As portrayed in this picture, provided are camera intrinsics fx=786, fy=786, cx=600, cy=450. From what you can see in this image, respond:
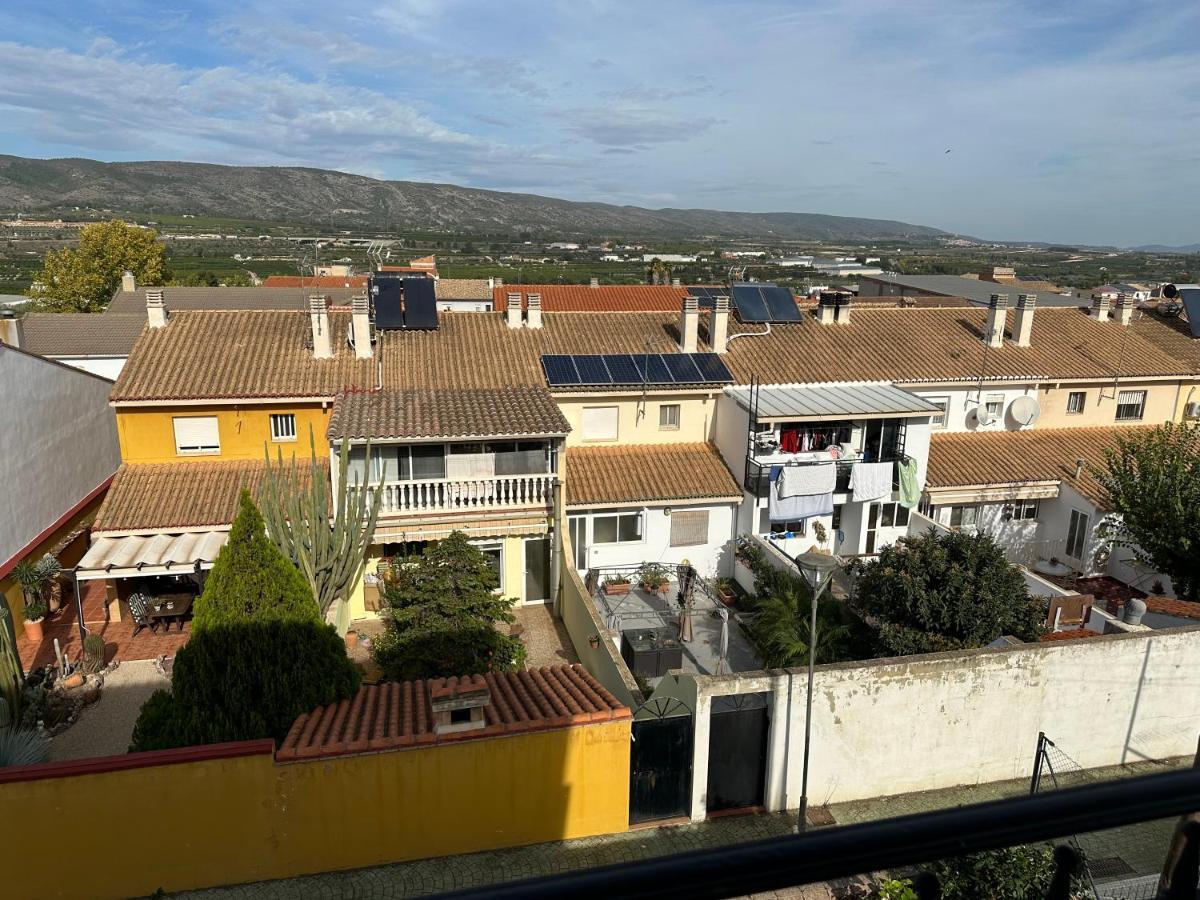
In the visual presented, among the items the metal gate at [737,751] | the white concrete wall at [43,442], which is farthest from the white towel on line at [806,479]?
the white concrete wall at [43,442]

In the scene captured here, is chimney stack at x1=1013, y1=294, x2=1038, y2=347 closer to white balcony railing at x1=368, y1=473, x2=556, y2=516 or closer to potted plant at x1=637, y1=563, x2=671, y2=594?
potted plant at x1=637, y1=563, x2=671, y2=594

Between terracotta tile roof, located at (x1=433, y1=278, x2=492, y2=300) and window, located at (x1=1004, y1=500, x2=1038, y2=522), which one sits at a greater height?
terracotta tile roof, located at (x1=433, y1=278, x2=492, y2=300)

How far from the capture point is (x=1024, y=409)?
26953 mm

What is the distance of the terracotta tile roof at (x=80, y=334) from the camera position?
36.3 m

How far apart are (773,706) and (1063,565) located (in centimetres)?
1640

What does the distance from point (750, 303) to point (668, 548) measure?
1149 centimetres

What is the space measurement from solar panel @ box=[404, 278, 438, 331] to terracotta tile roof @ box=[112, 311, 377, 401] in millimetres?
2158

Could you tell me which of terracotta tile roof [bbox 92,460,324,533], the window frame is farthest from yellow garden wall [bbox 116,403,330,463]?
terracotta tile roof [bbox 92,460,324,533]

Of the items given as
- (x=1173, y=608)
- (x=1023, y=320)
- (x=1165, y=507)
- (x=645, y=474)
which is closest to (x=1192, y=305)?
(x=1023, y=320)

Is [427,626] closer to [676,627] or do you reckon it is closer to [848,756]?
[676,627]

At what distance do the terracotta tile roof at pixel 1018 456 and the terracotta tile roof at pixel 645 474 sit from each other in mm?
6795

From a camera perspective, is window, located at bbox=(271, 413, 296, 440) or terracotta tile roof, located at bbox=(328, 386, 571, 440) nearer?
terracotta tile roof, located at bbox=(328, 386, 571, 440)

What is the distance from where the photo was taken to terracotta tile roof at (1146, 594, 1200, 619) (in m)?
16.0

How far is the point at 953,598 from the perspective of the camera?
15.5 m
